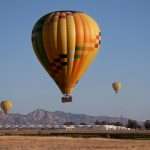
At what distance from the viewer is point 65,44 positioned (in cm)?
5325

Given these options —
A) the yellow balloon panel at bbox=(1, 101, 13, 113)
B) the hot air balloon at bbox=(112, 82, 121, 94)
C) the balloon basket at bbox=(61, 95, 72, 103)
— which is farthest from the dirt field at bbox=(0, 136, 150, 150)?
the yellow balloon panel at bbox=(1, 101, 13, 113)

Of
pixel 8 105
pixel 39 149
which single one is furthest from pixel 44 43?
pixel 8 105

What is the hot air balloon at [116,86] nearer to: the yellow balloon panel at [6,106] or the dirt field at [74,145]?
the yellow balloon panel at [6,106]

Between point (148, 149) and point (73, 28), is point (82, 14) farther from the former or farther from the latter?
point (148, 149)

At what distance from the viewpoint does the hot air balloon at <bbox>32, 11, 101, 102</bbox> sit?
2088 inches

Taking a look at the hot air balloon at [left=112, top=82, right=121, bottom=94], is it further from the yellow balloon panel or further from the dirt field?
the dirt field

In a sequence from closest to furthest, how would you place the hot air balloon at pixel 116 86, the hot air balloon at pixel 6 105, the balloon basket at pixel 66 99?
the balloon basket at pixel 66 99 < the hot air balloon at pixel 116 86 < the hot air balloon at pixel 6 105

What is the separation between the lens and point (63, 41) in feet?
174

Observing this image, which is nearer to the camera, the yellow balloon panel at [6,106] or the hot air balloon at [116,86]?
the hot air balloon at [116,86]

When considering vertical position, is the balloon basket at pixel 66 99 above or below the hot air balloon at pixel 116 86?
below

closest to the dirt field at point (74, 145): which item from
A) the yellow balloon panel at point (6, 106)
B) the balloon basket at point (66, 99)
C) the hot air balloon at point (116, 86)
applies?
the balloon basket at point (66, 99)

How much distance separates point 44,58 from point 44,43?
1.94 metres

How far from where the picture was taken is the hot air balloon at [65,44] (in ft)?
174

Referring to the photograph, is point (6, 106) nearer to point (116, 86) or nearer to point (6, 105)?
point (6, 105)
